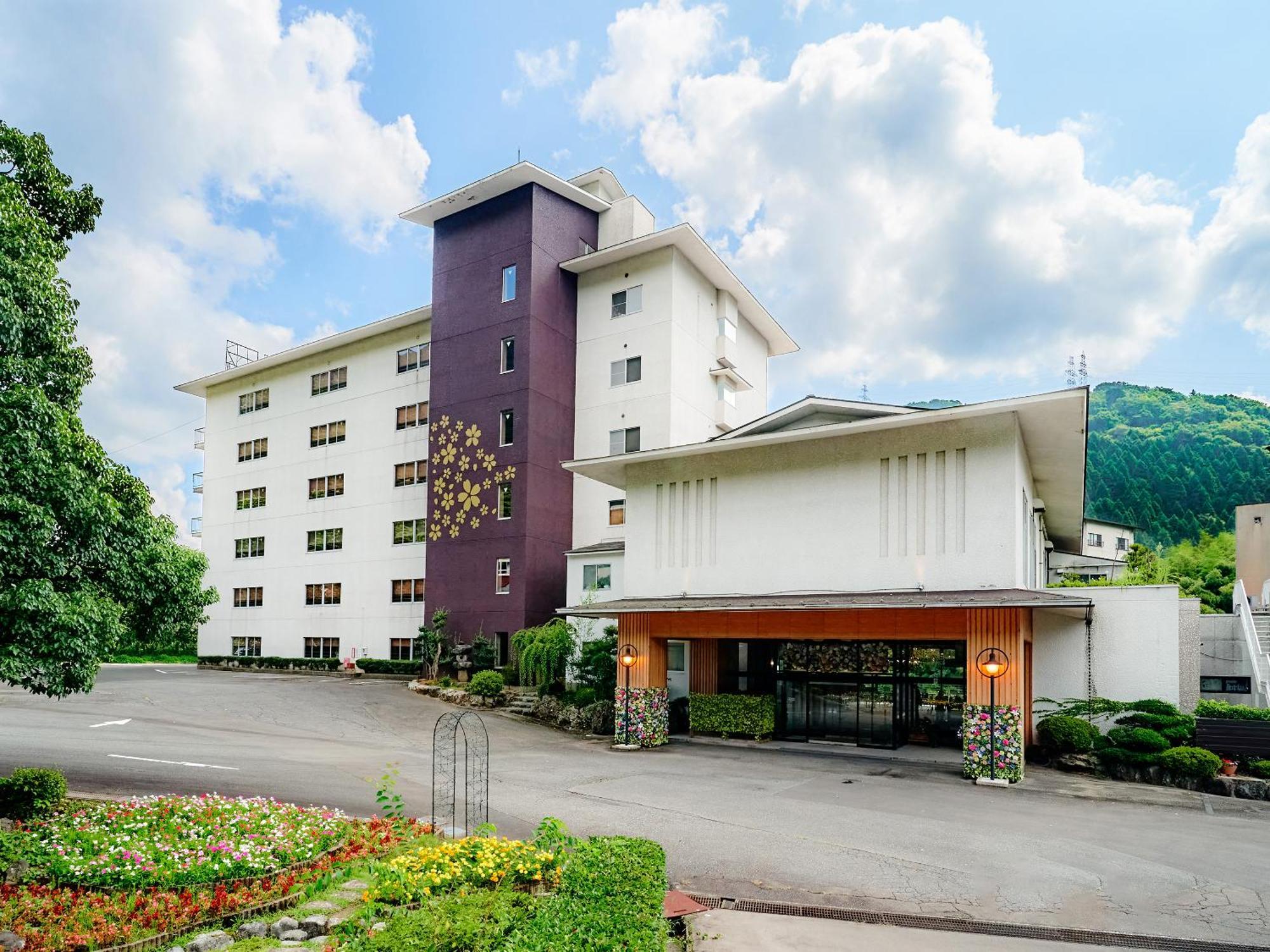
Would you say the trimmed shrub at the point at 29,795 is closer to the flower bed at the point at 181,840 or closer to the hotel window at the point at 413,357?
the flower bed at the point at 181,840

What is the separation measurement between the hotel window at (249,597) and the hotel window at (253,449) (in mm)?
7183

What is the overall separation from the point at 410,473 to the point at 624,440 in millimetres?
11103

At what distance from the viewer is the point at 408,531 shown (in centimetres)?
3850

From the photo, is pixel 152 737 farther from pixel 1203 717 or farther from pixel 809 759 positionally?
pixel 1203 717

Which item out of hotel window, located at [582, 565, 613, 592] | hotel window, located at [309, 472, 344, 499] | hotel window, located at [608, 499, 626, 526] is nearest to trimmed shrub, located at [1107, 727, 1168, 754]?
hotel window, located at [582, 565, 613, 592]

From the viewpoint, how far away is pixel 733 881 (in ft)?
33.1

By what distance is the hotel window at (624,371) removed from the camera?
3406 cm

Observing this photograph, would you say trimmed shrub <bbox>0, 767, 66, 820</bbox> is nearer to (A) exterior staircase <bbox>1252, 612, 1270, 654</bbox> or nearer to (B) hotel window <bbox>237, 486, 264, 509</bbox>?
(A) exterior staircase <bbox>1252, 612, 1270, 654</bbox>

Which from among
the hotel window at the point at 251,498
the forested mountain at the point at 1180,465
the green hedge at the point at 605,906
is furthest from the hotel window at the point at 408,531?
the forested mountain at the point at 1180,465

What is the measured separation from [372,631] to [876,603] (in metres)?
28.0

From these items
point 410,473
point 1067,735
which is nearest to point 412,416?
point 410,473

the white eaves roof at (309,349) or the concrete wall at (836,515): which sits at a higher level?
the white eaves roof at (309,349)

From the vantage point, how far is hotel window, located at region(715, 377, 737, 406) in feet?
121

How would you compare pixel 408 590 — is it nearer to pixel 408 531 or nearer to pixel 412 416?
pixel 408 531
